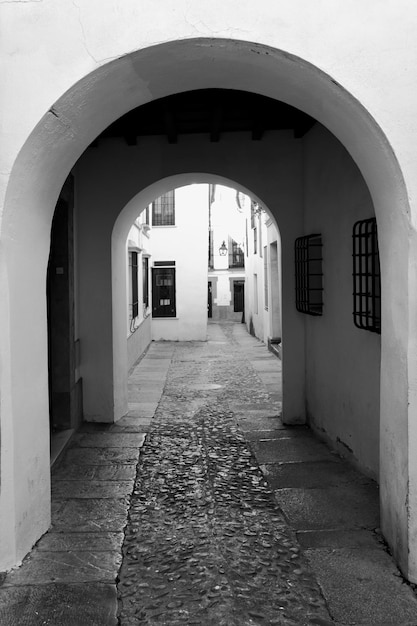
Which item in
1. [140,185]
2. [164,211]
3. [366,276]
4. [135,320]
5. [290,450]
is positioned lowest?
[290,450]

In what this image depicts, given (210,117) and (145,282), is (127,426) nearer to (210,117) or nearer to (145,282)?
(210,117)

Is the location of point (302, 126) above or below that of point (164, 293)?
above

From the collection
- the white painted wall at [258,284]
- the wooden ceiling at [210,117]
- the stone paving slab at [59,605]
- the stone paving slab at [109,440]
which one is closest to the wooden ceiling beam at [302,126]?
the wooden ceiling at [210,117]

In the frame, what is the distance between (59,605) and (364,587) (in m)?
1.64

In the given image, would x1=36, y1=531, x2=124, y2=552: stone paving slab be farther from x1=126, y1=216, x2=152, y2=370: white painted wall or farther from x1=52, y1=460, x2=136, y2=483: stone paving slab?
x1=126, y1=216, x2=152, y2=370: white painted wall

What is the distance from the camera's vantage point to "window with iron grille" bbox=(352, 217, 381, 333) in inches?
165


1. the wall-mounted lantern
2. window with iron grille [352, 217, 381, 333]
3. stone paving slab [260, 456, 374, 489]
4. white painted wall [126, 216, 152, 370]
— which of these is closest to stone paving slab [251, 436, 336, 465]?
stone paving slab [260, 456, 374, 489]

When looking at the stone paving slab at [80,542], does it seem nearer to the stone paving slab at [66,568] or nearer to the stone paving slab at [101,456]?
the stone paving slab at [66,568]

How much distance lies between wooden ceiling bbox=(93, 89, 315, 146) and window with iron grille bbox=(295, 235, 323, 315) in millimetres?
1330

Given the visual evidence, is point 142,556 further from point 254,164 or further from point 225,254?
point 225,254

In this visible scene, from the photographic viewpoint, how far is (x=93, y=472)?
490 centimetres

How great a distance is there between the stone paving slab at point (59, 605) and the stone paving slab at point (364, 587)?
1179mm

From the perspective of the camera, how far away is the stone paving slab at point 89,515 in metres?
3.77

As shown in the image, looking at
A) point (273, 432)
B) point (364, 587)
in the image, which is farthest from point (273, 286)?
point (364, 587)
